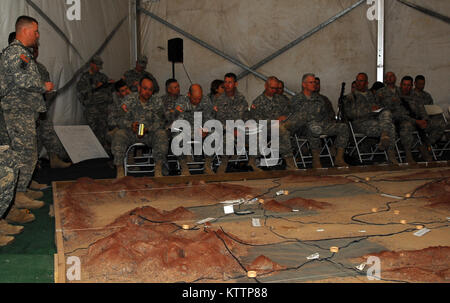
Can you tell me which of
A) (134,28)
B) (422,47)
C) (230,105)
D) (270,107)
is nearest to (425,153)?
(270,107)

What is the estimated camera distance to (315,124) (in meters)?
6.02

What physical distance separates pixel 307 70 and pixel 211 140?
13.9 feet

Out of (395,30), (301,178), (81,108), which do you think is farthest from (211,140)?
(395,30)

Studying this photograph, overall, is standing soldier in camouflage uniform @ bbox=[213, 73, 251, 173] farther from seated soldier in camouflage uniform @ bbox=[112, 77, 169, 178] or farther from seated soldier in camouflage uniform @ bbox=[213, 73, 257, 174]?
seated soldier in camouflage uniform @ bbox=[112, 77, 169, 178]

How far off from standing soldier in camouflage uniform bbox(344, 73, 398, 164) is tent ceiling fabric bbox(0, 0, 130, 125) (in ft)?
14.3

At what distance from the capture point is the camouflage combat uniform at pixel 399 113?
258 inches

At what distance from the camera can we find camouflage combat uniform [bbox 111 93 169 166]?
523cm

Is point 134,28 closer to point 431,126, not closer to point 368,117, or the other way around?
point 368,117

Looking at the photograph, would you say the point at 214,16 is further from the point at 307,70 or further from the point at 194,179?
the point at 194,179

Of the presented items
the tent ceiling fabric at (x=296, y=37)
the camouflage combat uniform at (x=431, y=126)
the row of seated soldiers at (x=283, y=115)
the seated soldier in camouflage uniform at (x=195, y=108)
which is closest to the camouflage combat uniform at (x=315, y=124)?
the row of seated soldiers at (x=283, y=115)

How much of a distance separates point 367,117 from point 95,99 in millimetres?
4341

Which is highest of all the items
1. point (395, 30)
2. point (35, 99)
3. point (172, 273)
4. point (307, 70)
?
point (395, 30)

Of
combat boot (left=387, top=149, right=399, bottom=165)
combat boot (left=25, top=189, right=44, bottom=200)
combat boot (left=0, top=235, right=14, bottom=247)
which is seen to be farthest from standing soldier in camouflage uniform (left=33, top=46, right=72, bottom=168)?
combat boot (left=387, top=149, right=399, bottom=165)

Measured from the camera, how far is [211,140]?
570 centimetres
